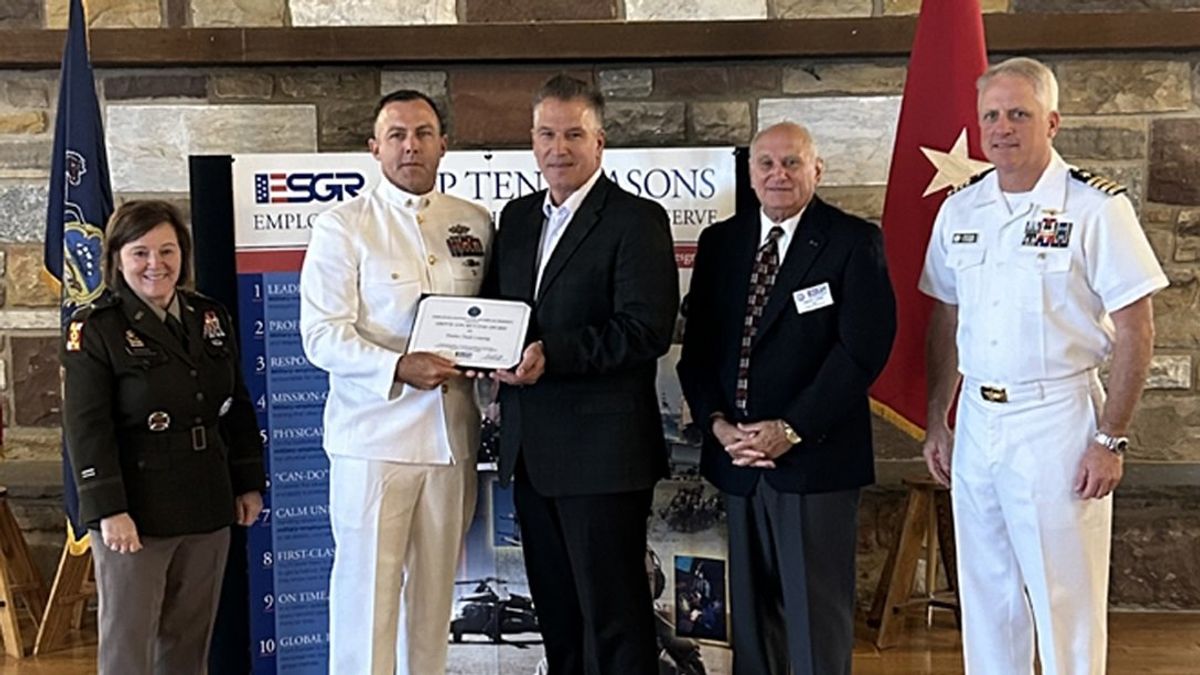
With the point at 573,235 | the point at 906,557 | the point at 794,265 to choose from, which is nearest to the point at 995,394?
the point at 794,265

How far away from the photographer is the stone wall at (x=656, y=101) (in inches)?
136

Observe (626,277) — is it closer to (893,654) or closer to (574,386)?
(574,386)

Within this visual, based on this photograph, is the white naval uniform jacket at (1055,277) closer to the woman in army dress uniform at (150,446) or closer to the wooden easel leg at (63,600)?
the woman in army dress uniform at (150,446)

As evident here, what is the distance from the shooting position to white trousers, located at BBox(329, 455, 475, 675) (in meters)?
2.41

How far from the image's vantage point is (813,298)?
2.36 m

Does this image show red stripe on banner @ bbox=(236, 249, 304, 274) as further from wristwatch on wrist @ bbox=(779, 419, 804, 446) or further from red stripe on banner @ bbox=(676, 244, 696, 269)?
wristwatch on wrist @ bbox=(779, 419, 804, 446)

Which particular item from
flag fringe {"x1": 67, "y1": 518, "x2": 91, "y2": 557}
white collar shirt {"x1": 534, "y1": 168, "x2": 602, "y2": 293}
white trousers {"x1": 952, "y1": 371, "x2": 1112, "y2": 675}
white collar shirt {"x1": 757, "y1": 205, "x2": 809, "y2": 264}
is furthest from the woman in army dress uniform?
white trousers {"x1": 952, "y1": 371, "x2": 1112, "y2": 675}

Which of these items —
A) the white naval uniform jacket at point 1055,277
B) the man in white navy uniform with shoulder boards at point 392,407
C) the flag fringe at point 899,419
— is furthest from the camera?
the flag fringe at point 899,419

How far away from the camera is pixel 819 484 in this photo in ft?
7.71

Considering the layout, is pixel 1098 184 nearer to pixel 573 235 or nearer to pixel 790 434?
pixel 790 434

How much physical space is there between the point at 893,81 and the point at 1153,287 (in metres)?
1.53

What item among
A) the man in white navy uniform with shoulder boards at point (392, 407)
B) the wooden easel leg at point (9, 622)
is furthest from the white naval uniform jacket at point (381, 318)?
the wooden easel leg at point (9, 622)

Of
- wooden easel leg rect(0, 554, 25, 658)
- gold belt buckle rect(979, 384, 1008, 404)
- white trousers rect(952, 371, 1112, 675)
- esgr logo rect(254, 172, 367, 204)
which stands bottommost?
wooden easel leg rect(0, 554, 25, 658)

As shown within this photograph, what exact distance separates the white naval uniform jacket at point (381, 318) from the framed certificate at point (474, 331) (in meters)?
0.07
